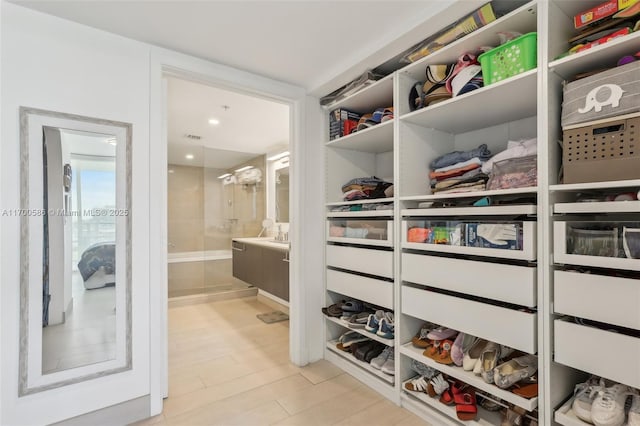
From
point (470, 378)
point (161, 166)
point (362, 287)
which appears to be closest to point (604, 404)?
point (470, 378)

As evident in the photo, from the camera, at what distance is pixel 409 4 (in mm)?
1472

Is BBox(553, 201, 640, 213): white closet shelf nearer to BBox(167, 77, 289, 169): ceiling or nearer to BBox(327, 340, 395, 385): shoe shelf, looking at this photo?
BBox(327, 340, 395, 385): shoe shelf

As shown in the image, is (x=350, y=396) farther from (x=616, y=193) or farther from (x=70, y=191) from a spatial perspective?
(x=70, y=191)

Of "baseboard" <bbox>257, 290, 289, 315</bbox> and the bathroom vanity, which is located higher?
the bathroom vanity

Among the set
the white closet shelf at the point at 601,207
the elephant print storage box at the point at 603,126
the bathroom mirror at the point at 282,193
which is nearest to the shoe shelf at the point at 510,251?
the white closet shelf at the point at 601,207

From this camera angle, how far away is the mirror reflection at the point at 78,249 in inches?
61.7

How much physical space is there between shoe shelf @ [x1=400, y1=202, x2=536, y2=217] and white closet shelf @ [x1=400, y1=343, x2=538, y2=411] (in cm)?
78

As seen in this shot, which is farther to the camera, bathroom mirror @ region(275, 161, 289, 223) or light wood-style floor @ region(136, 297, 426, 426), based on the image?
bathroom mirror @ region(275, 161, 289, 223)

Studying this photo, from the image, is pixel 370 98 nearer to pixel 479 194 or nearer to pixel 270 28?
Result: pixel 270 28

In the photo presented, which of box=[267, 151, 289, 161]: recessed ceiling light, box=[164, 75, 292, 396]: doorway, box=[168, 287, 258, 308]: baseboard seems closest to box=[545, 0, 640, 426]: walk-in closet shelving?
box=[164, 75, 292, 396]: doorway

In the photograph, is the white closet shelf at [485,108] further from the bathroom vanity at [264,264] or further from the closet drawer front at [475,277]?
the bathroom vanity at [264,264]

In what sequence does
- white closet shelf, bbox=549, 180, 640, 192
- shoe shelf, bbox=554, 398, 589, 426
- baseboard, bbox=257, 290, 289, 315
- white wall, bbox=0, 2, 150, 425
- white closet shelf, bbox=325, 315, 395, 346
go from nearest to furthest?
white closet shelf, bbox=549, 180, 640, 192
shoe shelf, bbox=554, 398, 589, 426
white wall, bbox=0, 2, 150, 425
white closet shelf, bbox=325, 315, 395, 346
baseboard, bbox=257, 290, 289, 315

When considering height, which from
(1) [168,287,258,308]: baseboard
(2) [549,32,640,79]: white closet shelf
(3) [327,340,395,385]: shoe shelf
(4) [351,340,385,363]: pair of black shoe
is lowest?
(1) [168,287,258,308]: baseboard

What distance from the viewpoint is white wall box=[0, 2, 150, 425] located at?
144 cm
